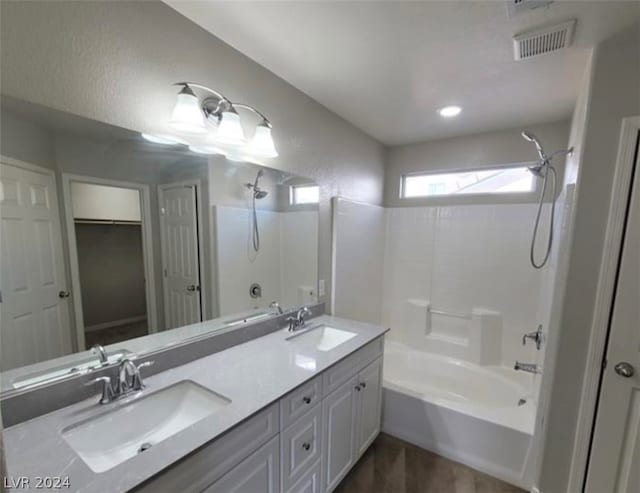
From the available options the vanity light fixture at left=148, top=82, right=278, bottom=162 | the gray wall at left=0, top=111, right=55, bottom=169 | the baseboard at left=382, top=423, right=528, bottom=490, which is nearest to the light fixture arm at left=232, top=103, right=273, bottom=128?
the vanity light fixture at left=148, top=82, right=278, bottom=162

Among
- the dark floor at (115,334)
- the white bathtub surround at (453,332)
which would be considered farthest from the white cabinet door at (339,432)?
the white bathtub surround at (453,332)

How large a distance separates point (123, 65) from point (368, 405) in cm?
225

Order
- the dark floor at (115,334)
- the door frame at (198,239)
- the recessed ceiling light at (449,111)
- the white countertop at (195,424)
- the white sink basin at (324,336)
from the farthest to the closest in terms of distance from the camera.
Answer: the recessed ceiling light at (449,111)
the white sink basin at (324,336)
the door frame at (198,239)
the dark floor at (115,334)
the white countertop at (195,424)

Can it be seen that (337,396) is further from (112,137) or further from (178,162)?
(112,137)

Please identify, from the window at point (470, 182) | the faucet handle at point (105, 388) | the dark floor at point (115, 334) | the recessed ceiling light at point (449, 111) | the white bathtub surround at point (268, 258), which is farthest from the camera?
the window at point (470, 182)

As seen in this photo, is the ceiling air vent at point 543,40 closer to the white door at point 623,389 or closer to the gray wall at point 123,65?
the white door at point 623,389

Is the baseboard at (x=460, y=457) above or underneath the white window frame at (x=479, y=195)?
underneath

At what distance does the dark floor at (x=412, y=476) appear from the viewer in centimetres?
182

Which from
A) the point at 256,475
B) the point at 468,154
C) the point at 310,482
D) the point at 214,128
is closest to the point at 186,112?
the point at 214,128

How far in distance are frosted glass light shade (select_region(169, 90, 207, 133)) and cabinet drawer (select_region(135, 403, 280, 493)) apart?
4.23 ft

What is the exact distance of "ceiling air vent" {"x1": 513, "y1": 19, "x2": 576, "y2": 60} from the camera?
1348mm

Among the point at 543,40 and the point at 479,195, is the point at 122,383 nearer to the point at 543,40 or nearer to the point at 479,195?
Result: the point at 543,40

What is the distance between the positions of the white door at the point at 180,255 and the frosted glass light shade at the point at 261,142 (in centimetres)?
44

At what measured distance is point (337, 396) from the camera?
1605 millimetres
